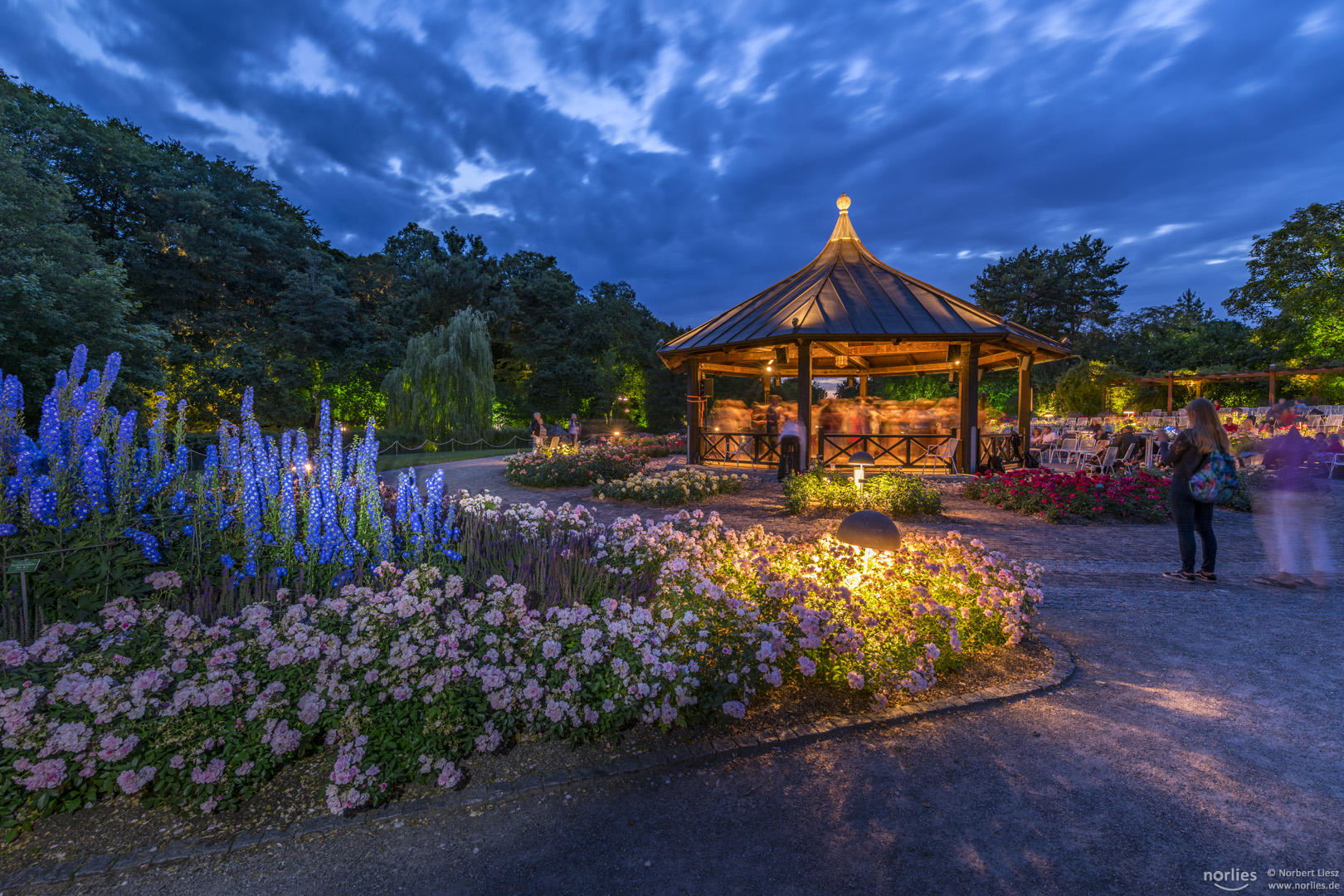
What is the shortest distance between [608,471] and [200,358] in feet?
82.6

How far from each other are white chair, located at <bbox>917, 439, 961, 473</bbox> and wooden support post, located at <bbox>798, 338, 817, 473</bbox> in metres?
3.55

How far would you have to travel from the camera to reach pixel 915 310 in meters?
13.0

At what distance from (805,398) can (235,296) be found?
34.3 meters

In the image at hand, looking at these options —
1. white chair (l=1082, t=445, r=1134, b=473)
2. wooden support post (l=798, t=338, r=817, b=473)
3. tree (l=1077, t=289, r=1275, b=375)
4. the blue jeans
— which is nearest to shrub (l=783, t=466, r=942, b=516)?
wooden support post (l=798, t=338, r=817, b=473)

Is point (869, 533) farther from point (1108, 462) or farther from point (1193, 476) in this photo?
point (1108, 462)

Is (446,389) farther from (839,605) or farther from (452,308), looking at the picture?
(839,605)

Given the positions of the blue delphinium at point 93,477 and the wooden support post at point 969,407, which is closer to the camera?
the blue delphinium at point 93,477

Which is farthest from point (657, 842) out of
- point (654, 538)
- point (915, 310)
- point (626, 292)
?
point (626, 292)

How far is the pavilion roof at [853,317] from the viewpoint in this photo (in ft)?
39.8

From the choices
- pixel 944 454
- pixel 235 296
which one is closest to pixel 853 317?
pixel 944 454

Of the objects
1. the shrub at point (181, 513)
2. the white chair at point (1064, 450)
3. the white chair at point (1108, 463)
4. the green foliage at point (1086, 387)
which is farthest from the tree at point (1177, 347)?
the shrub at point (181, 513)

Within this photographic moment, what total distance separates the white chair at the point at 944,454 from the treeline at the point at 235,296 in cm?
2060

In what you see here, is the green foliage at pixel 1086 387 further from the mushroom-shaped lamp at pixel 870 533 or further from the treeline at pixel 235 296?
the mushroom-shaped lamp at pixel 870 533

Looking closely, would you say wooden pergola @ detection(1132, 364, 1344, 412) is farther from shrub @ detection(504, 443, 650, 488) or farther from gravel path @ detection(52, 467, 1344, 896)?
gravel path @ detection(52, 467, 1344, 896)
